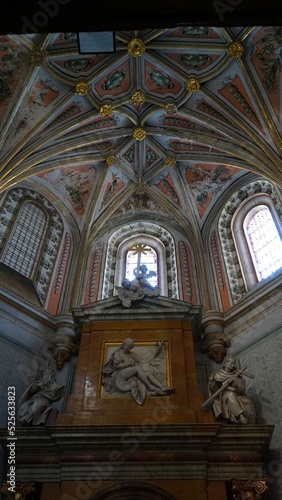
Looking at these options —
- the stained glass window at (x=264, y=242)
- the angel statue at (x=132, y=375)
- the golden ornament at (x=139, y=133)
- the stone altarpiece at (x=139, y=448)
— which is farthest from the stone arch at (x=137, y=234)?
the stone altarpiece at (x=139, y=448)

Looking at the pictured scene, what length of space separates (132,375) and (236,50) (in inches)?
388

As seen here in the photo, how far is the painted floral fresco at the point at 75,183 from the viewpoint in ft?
56.1

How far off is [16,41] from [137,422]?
11.0 m

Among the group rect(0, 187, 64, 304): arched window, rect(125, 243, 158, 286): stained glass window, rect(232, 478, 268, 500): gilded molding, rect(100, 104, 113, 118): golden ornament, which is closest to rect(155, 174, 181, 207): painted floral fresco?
rect(125, 243, 158, 286): stained glass window

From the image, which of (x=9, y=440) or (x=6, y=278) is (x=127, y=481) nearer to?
(x=9, y=440)

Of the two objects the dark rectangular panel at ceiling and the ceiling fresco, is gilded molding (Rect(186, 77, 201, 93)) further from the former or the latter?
the dark rectangular panel at ceiling

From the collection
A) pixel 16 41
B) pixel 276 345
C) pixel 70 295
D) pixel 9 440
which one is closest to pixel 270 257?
pixel 276 345

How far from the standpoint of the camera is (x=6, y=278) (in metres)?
13.3

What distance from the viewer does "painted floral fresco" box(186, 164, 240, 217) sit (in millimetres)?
16812

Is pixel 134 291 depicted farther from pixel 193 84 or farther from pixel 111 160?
pixel 193 84

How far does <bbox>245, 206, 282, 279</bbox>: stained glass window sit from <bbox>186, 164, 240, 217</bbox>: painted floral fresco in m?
1.91

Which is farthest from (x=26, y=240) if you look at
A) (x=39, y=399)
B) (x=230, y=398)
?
(x=230, y=398)

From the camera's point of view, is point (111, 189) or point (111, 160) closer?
point (111, 160)

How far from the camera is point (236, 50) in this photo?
13883 millimetres
